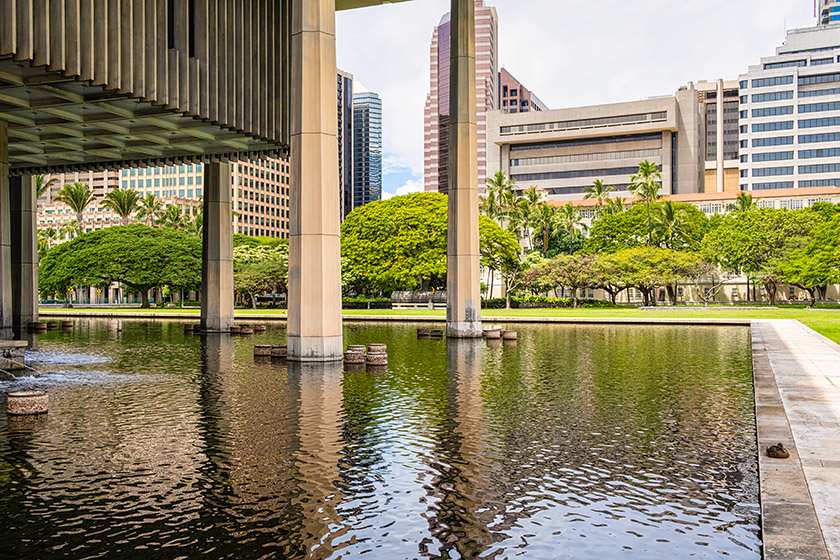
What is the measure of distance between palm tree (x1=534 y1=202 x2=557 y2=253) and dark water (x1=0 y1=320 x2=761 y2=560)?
82860 millimetres

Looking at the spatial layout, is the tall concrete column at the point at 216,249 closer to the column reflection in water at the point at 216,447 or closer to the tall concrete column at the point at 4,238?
the tall concrete column at the point at 4,238

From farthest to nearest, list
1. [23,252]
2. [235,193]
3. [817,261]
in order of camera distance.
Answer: [235,193] → [817,261] → [23,252]

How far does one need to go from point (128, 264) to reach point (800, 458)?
70111 mm

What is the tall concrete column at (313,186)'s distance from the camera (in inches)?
944

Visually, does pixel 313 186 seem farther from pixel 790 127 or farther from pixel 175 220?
pixel 790 127

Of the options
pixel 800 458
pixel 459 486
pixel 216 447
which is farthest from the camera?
pixel 216 447

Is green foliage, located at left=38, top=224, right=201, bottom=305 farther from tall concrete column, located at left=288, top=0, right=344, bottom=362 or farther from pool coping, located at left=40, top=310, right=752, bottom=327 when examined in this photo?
tall concrete column, located at left=288, top=0, right=344, bottom=362

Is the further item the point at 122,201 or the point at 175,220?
the point at 175,220

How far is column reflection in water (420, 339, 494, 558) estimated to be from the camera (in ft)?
24.6

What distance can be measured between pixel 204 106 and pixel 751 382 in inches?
814

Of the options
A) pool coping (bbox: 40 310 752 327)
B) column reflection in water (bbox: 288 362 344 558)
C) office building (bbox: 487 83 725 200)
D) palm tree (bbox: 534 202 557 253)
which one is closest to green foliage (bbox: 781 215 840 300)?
pool coping (bbox: 40 310 752 327)

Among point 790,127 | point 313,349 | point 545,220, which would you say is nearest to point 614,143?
point 790,127

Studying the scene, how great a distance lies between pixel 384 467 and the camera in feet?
34.4

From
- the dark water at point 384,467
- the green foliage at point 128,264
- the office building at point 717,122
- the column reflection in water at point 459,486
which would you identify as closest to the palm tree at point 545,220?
the green foliage at point 128,264
